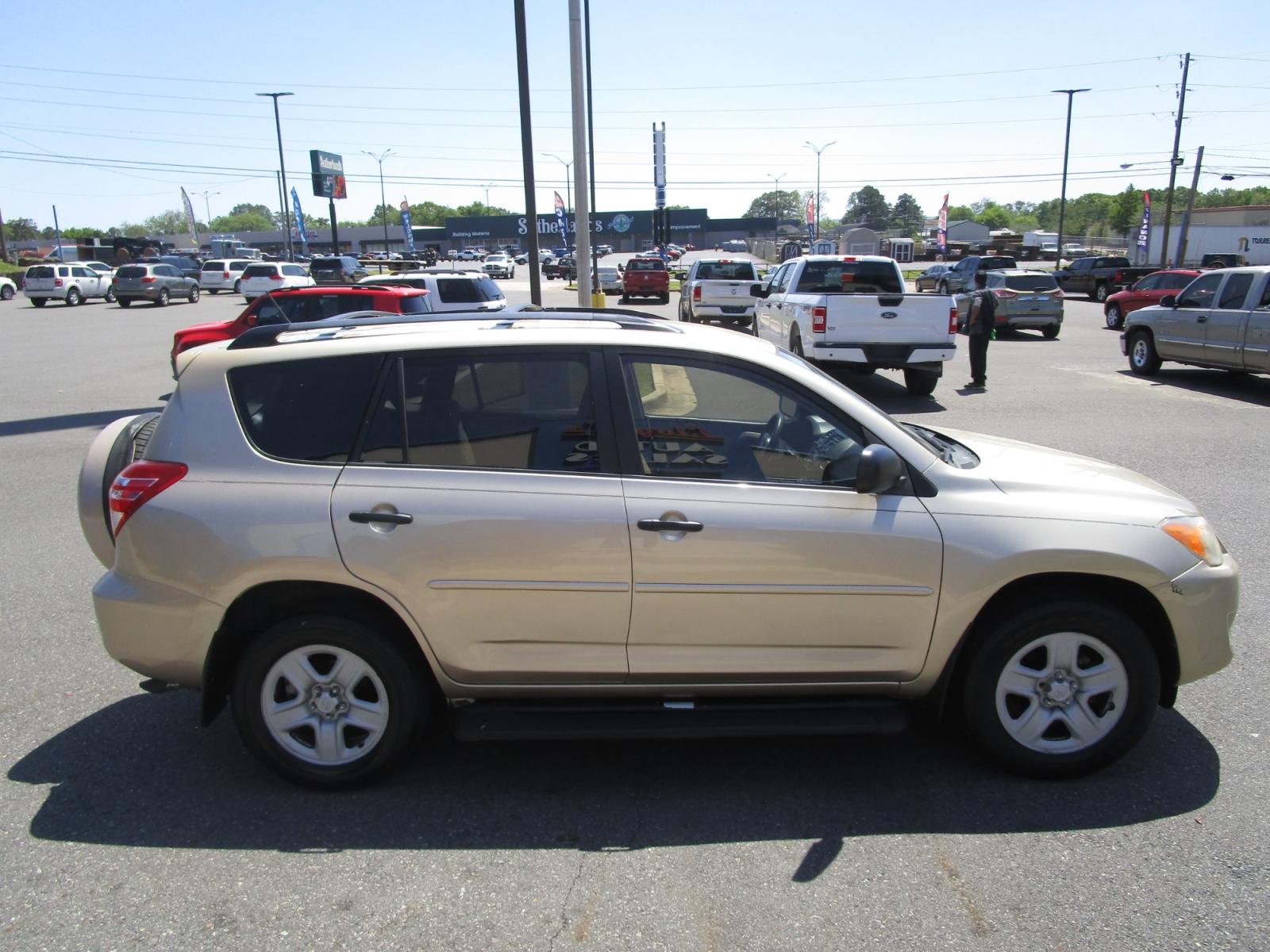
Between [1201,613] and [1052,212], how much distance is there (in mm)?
200589

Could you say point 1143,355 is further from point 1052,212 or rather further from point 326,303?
point 1052,212

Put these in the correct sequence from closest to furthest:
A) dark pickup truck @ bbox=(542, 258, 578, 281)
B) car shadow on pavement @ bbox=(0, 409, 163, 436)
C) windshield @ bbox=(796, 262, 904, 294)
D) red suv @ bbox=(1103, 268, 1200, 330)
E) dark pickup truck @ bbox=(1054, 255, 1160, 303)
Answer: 1. car shadow on pavement @ bbox=(0, 409, 163, 436)
2. windshield @ bbox=(796, 262, 904, 294)
3. red suv @ bbox=(1103, 268, 1200, 330)
4. dark pickup truck @ bbox=(1054, 255, 1160, 303)
5. dark pickup truck @ bbox=(542, 258, 578, 281)

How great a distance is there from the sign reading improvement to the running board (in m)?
64.6

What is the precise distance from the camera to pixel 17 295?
5047 centimetres

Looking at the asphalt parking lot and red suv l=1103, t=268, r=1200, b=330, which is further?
red suv l=1103, t=268, r=1200, b=330

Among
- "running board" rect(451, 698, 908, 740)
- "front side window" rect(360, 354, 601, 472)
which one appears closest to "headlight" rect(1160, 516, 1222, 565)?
"running board" rect(451, 698, 908, 740)

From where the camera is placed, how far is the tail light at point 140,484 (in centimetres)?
348

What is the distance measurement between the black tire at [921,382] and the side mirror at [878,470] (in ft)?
36.4

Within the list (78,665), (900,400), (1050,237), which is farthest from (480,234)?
(78,665)

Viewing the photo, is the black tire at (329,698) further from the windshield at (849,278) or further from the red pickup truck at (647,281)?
the red pickup truck at (647,281)

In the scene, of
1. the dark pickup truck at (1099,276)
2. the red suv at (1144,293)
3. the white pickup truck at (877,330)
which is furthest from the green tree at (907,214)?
the white pickup truck at (877,330)

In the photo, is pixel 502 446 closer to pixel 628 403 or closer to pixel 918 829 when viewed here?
pixel 628 403

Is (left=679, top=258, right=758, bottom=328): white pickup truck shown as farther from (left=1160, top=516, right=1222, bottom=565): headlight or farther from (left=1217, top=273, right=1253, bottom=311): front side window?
(left=1160, top=516, right=1222, bottom=565): headlight

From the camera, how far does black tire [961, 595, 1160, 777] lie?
3.48 meters
